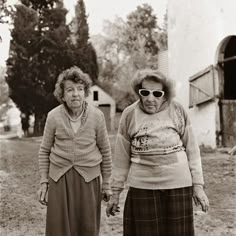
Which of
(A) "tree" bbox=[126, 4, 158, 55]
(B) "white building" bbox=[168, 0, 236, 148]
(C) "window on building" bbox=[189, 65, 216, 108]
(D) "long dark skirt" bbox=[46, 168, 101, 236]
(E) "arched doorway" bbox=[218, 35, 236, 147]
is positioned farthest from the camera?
(C) "window on building" bbox=[189, 65, 216, 108]

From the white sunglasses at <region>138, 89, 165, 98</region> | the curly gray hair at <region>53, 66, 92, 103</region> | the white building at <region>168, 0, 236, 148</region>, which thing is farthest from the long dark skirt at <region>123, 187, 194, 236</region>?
the white building at <region>168, 0, 236, 148</region>

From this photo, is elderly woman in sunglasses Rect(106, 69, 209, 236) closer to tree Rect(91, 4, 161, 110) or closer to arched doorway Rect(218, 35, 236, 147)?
tree Rect(91, 4, 161, 110)

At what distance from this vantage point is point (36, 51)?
9.47 feet

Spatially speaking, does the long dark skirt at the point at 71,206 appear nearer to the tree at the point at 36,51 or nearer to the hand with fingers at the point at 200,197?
the hand with fingers at the point at 200,197

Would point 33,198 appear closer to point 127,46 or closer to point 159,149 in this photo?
point 127,46

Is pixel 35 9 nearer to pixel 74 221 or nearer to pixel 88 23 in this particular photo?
pixel 88 23

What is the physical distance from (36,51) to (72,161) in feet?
3.87

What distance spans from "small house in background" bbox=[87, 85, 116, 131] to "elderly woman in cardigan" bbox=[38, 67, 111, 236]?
54 cm

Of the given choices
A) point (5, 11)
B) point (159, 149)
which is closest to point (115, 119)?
point (159, 149)

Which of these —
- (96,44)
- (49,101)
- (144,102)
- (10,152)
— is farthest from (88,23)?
(144,102)

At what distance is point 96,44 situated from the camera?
2900 millimetres

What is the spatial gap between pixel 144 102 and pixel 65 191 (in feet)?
1.89

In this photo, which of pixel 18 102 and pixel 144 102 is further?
pixel 18 102

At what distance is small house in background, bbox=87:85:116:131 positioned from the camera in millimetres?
2584
